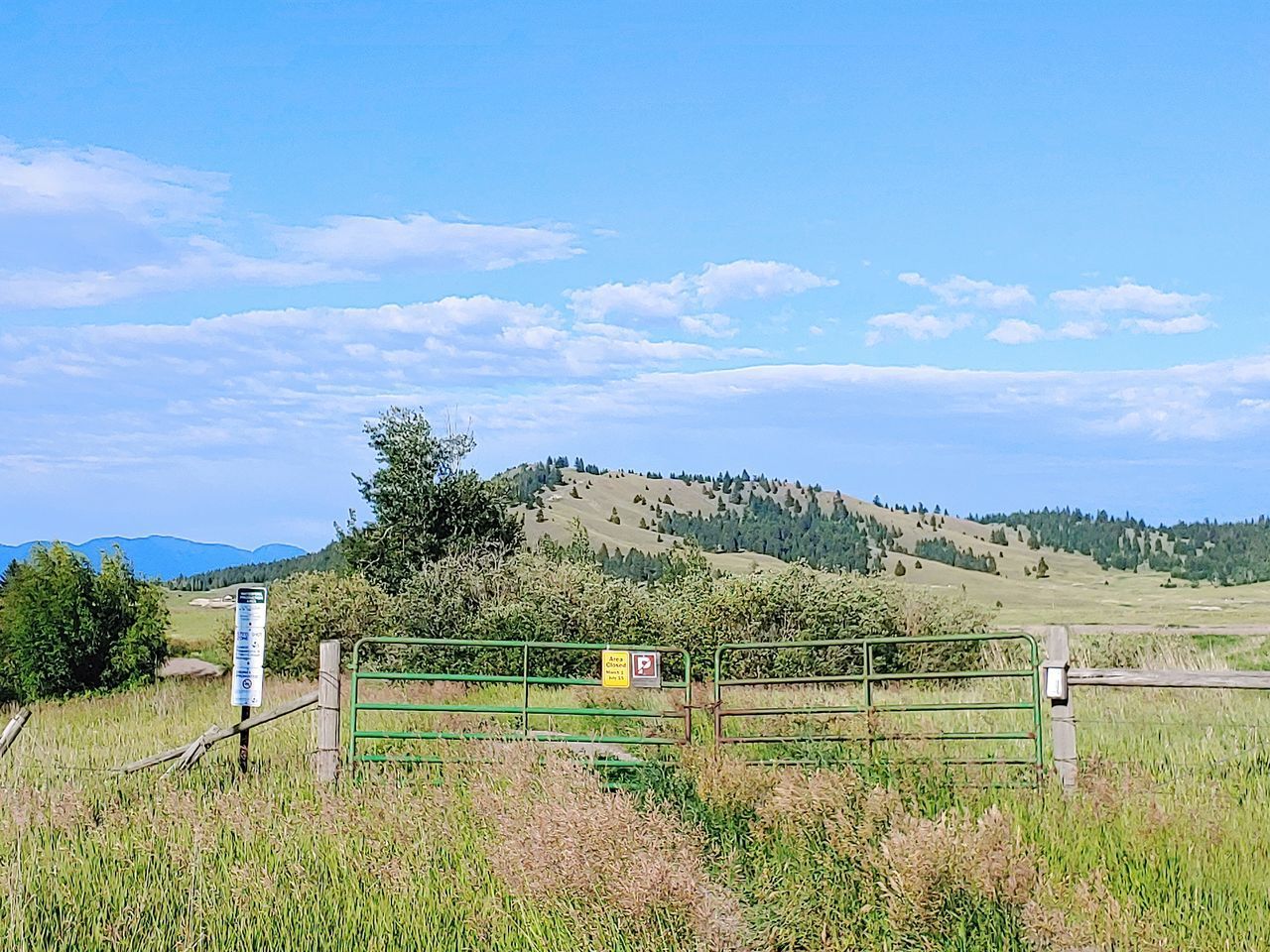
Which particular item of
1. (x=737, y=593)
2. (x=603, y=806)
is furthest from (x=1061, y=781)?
(x=737, y=593)

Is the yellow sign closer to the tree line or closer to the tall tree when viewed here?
the tall tree

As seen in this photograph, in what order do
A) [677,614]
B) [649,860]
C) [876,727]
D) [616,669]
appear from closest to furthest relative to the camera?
[649,860], [876,727], [616,669], [677,614]

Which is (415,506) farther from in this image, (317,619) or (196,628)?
(196,628)

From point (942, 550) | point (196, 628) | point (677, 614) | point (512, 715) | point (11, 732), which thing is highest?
point (942, 550)

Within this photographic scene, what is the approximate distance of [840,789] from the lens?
8172mm

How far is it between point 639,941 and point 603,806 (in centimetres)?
119

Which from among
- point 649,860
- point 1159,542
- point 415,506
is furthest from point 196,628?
point 1159,542

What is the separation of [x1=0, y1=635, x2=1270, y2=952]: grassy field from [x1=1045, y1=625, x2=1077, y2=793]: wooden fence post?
317 millimetres

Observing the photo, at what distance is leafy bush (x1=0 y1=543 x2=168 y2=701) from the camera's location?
2589cm

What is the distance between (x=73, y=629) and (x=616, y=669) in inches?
737

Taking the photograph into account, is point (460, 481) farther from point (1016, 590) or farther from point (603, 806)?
point (1016, 590)

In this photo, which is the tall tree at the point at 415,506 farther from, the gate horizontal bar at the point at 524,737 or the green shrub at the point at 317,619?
the gate horizontal bar at the point at 524,737

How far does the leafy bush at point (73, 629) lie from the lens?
25891 mm

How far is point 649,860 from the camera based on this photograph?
6855 millimetres
